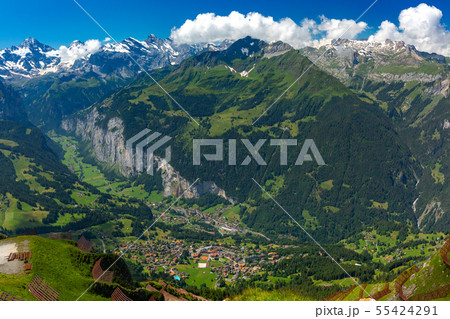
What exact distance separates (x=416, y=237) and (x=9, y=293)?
15501cm

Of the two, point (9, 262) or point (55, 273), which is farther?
point (55, 273)

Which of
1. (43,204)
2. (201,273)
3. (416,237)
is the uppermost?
(43,204)

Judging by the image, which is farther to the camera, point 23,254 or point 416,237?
point 416,237

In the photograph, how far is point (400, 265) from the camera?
100750 millimetres

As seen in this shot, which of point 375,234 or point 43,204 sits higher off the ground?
point 43,204

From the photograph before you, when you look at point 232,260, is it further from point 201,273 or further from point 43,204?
point 43,204

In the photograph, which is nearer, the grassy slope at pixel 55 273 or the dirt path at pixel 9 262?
the grassy slope at pixel 55 273

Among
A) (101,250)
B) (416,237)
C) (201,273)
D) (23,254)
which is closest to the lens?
(23,254)

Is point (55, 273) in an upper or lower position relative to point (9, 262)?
lower

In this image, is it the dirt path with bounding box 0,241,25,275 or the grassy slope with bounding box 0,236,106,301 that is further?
the dirt path with bounding box 0,241,25,275
